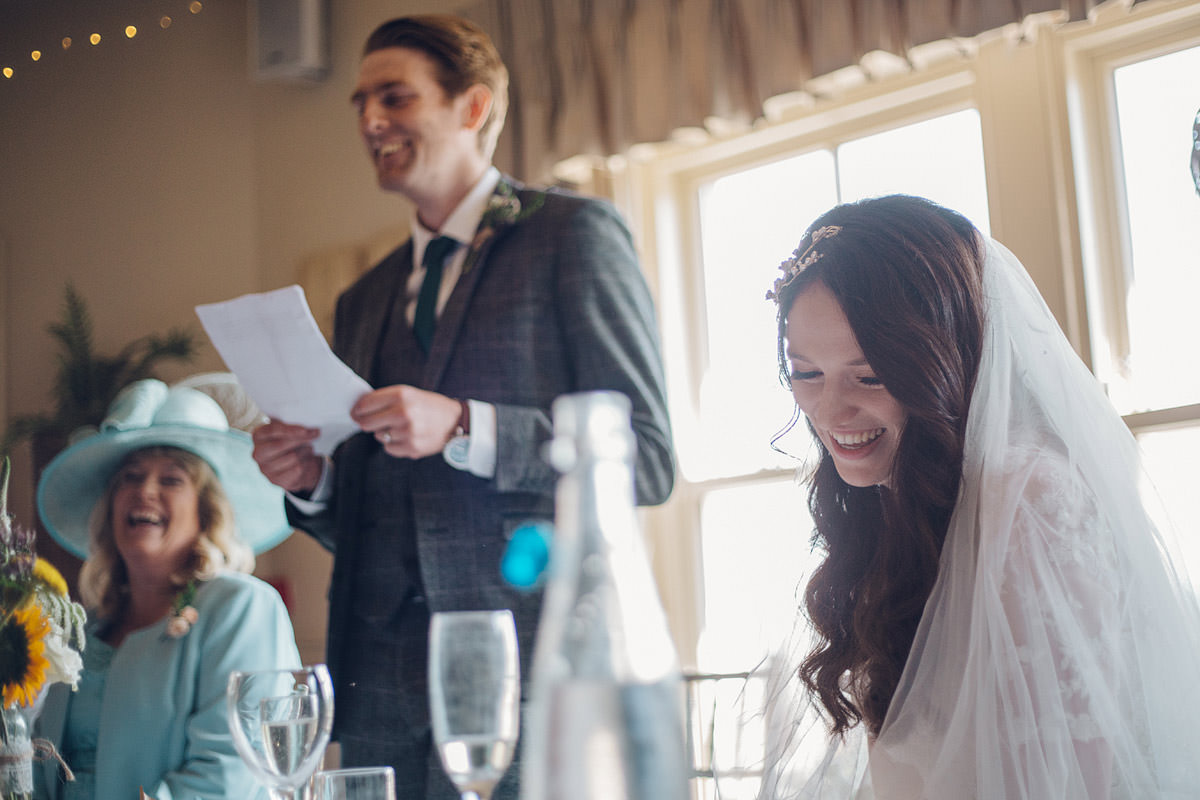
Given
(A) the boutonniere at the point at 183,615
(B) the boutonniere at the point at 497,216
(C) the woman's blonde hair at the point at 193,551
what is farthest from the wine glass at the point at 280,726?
(C) the woman's blonde hair at the point at 193,551

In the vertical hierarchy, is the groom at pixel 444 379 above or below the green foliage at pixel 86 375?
below

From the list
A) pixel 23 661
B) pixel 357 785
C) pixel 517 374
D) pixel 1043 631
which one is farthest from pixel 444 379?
pixel 357 785

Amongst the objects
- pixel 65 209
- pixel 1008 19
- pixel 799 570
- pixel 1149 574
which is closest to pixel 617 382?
pixel 799 570

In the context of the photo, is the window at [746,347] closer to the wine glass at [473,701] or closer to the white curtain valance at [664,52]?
the white curtain valance at [664,52]

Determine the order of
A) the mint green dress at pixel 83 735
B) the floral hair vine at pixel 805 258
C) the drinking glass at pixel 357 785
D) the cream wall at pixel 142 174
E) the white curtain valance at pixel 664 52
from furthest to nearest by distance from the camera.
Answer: the cream wall at pixel 142 174, the white curtain valance at pixel 664 52, the mint green dress at pixel 83 735, the floral hair vine at pixel 805 258, the drinking glass at pixel 357 785

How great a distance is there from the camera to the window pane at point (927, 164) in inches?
104

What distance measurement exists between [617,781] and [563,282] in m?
1.44

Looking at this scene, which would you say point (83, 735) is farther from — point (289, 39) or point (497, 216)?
point (289, 39)

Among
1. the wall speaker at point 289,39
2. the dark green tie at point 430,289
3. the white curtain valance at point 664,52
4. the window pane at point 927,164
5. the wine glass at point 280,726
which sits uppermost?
the wall speaker at point 289,39

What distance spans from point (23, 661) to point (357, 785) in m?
0.66

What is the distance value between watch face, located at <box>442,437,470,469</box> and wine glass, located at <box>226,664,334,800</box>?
0.73 meters

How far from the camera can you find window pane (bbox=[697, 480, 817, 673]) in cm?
292

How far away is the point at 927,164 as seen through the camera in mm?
2762

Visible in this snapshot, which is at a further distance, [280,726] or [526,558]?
[526,558]
